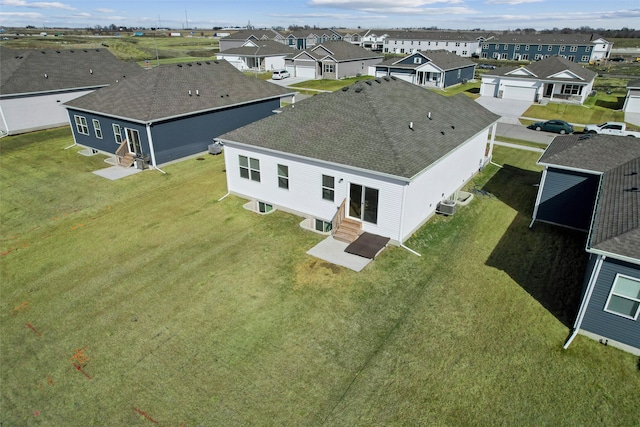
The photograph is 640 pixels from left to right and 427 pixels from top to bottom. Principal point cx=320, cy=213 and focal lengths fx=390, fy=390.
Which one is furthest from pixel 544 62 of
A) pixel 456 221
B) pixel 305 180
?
pixel 305 180

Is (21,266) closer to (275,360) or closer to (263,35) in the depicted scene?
(275,360)

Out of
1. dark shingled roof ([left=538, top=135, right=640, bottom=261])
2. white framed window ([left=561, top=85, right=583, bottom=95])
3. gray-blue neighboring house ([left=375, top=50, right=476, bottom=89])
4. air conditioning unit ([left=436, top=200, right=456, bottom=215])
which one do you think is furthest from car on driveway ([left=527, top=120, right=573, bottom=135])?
gray-blue neighboring house ([left=375, top=50, right=476, bottom=89])

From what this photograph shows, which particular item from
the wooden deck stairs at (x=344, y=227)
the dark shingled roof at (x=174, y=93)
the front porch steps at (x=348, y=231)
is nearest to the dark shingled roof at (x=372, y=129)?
the wooden deck stairs at (x=344, y=227)

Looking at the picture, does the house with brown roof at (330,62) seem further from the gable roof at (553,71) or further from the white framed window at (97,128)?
the white framed window at (97,128)

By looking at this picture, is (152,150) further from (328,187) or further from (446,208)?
(446,208)

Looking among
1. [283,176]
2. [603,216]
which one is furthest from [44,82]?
[603,216]

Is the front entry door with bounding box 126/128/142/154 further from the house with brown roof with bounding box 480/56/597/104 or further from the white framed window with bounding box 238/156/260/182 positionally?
the house with brown roof with bounding box 480/56/597/104
